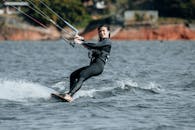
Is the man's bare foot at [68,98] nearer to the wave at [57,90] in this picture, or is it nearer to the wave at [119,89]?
the wave at [57,90]

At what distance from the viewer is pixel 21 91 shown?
23047mm

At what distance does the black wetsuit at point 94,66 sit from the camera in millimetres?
21188

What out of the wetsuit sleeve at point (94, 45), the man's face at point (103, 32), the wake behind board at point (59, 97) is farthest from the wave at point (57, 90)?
the man's face at point (103, 32)

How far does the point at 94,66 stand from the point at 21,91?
3049mm

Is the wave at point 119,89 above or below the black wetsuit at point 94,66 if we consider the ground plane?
below

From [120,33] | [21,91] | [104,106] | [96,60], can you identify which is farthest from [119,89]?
[120,33]

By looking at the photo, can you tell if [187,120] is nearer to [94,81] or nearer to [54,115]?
[54,115]

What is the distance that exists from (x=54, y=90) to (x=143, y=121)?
785 cm

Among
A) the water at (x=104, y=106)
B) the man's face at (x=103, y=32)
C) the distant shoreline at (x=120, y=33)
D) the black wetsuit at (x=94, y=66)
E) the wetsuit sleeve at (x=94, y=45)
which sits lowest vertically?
the water at (x=104, y=106)

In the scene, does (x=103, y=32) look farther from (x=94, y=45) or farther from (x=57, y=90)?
(x=57, y=90)

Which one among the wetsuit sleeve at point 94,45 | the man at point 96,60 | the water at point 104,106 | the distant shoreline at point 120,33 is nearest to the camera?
the water at point 104,106

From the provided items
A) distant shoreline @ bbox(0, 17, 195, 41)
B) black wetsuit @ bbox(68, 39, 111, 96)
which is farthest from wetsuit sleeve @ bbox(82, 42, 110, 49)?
distant shoreline @ bbox(0, 17, 195, 41)

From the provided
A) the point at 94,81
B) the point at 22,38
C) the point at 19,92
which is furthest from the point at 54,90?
the point at 22,38

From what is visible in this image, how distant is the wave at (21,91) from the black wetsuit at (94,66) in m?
1.03
